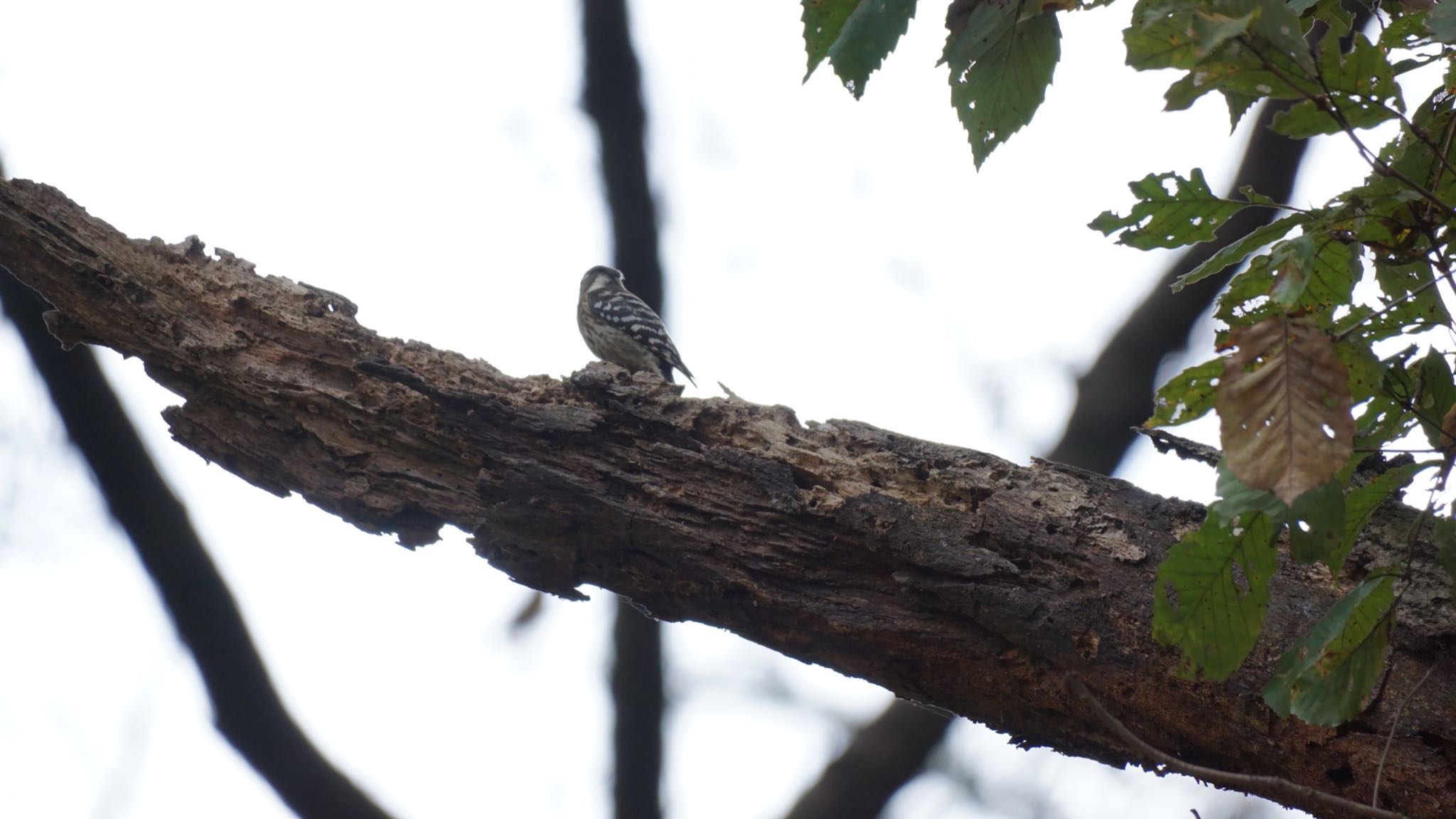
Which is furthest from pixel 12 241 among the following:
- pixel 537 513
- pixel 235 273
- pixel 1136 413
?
pixel 1136 413

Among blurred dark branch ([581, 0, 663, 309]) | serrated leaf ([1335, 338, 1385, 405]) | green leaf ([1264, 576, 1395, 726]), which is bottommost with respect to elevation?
green leaf ([1264, 576, 1395, 726])

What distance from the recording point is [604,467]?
224 centimetres

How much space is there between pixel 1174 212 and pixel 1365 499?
1.47ft

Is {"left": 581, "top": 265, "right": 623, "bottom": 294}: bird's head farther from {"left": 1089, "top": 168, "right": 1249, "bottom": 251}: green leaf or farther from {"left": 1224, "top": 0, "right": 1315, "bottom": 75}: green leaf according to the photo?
{"left": 1224, "top": 0, "right": 1315, "bottom": 75}: green leaf

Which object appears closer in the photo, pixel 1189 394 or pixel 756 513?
pixel 1189 394

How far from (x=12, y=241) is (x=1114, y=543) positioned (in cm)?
253

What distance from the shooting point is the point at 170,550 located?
332 cm

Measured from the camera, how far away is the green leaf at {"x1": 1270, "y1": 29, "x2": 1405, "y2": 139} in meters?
1.10

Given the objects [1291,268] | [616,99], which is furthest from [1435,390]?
[616,99]

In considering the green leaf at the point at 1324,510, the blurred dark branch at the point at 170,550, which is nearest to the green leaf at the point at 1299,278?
the green leaf at the point at 1324,510

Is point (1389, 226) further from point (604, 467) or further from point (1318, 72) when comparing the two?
point (604, 467)

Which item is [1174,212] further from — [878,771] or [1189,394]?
[878,771]

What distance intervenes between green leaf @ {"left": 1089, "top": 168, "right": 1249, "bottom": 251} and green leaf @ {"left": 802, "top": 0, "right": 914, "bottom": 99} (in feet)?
1.18

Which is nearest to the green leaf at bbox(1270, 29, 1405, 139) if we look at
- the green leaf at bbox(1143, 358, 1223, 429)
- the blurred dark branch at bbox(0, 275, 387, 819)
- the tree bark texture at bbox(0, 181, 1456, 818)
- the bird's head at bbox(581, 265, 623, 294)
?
the green leaf at bbox(1143, 358, 1223, 429)
